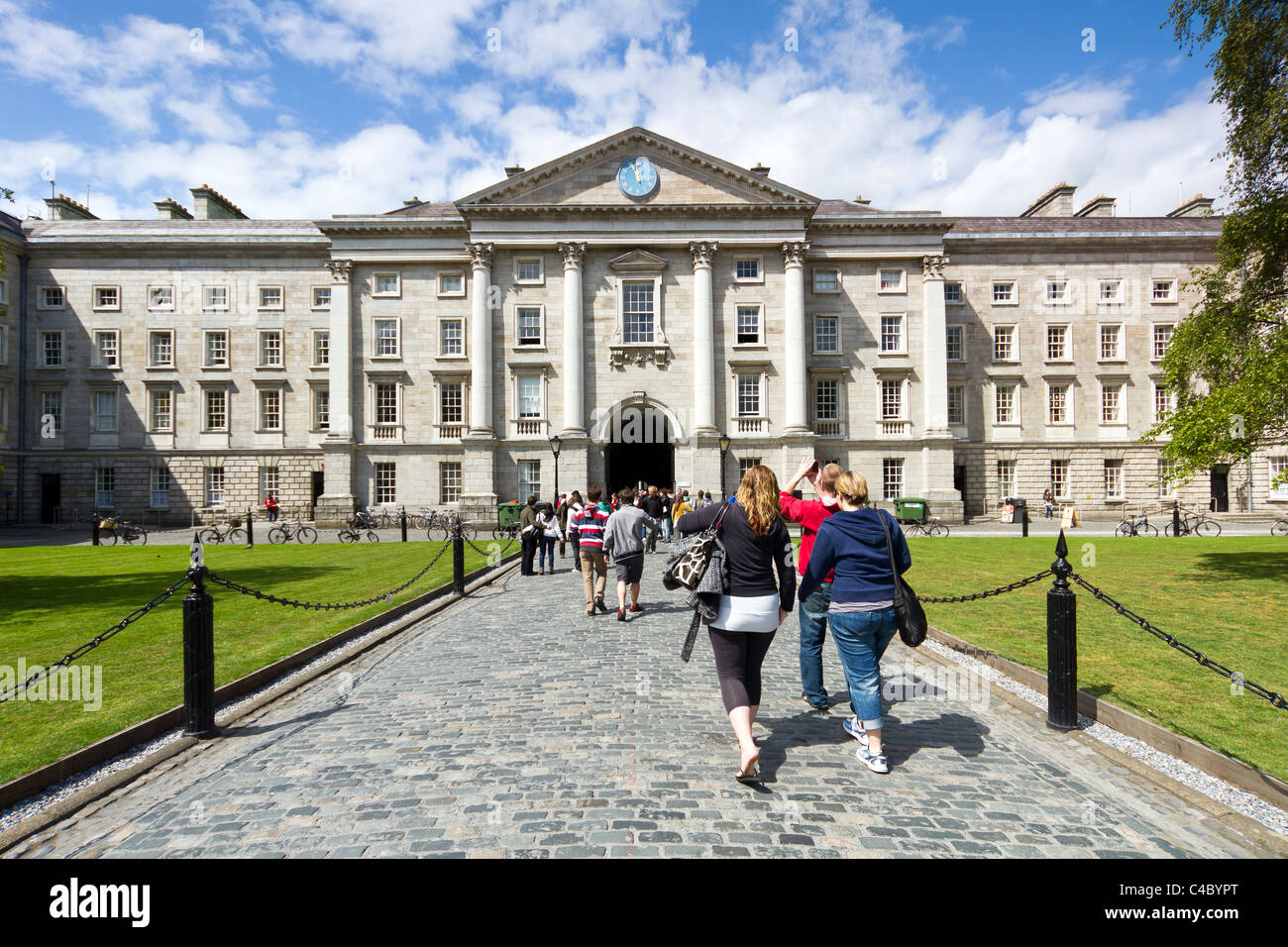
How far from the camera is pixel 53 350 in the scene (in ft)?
118

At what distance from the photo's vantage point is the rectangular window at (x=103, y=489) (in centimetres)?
3566

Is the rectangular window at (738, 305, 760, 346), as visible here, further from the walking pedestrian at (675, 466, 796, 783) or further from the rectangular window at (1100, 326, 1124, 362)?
the walking pedestrian at (675, 466, 796, 783)

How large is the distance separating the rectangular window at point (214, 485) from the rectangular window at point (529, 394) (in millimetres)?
17786

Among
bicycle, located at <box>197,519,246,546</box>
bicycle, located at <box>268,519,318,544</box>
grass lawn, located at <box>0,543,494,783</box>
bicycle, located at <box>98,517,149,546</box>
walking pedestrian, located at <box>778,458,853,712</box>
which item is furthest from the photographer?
bicycle, located at <box>268,519,318,544</box>

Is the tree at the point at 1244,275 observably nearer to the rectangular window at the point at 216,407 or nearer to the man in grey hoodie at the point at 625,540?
the man in grey hoodie at the point at 625,540

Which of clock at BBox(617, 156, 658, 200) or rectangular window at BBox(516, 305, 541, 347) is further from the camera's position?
rectangular window at BBox(516, 305, 541, 347)

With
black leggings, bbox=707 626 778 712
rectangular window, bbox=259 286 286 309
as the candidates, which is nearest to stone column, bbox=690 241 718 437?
rectangular window, bbox=259 286 286 309

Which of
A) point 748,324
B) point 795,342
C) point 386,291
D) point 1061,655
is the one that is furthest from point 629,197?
point 1061,655

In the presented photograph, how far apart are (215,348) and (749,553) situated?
4096 cm

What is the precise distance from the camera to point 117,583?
1369 cm

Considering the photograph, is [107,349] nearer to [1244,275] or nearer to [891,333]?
[891,333]

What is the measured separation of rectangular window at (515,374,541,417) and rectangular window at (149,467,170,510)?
20603 millimetres

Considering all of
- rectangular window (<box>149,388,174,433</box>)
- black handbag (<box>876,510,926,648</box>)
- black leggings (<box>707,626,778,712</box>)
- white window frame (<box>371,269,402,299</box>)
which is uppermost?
white window frame (<box>371,269,402,299</box>)

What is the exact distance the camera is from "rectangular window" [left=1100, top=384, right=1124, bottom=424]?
36.3 meters
